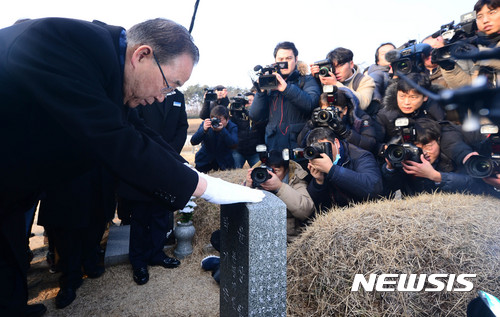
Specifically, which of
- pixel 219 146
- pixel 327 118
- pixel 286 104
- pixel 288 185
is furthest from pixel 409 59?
pixel 219 146

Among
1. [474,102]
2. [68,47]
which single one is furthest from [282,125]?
[474,102]

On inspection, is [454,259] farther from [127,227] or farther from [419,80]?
[127,227]

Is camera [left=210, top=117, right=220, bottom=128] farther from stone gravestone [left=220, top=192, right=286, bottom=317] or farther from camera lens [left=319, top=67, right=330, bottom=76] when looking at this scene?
stone gravestone [left=220, top=192, right=286, bottom=317]

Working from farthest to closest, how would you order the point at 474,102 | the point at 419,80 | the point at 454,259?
the point at 419,80 → the point at 454,259 → the point at 474,102

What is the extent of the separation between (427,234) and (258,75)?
288 cm

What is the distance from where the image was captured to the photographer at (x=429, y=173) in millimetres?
3236

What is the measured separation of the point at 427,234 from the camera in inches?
97.0

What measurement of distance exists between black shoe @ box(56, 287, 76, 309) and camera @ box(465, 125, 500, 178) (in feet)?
13.1

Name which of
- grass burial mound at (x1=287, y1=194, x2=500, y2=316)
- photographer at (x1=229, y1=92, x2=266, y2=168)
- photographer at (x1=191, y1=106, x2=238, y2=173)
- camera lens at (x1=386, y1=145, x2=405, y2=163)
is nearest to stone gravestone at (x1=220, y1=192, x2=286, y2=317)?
grass burial mound at (x1=287, y1=194, x2=500, y2=316)

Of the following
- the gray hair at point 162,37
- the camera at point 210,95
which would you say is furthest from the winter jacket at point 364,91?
the gray hair at point 162,37

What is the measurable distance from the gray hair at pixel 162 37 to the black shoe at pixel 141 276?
2.84 meters

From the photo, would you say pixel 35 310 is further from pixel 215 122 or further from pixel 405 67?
pixel 405 67

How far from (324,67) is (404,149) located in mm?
1756

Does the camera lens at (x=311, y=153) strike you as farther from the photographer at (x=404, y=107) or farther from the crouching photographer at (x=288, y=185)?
the photographer at (x=404, y=107)
